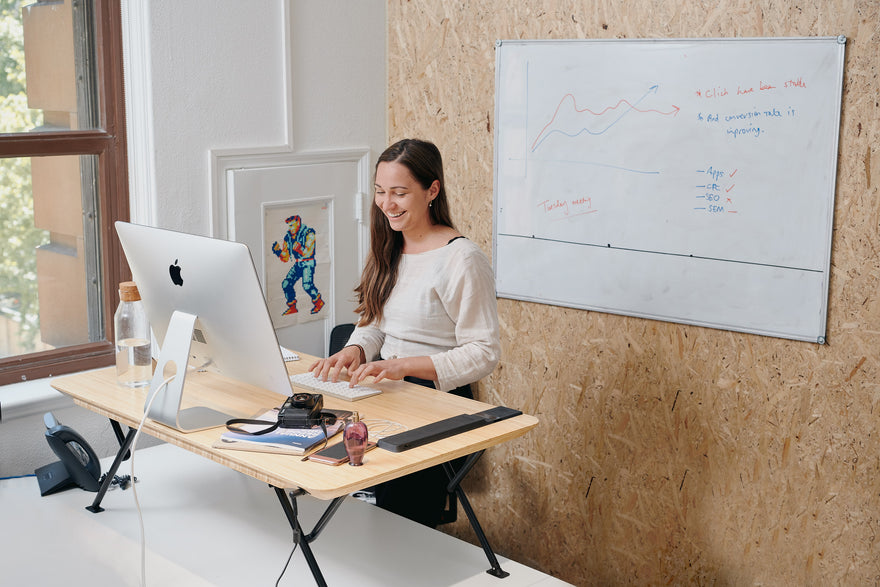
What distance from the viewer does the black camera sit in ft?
6.31

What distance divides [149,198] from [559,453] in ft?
5.36

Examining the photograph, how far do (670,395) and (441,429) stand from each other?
1.21 m

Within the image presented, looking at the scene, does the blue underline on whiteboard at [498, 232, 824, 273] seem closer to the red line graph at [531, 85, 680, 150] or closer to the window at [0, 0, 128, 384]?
the red line graph at [531, 85, 680, 150]

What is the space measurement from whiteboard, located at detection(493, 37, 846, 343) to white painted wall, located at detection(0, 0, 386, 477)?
63 cm

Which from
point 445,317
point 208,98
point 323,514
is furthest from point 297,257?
point 323,514

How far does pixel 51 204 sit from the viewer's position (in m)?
2.76

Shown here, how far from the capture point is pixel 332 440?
190 cm

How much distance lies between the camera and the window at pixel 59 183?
2666 millimetres

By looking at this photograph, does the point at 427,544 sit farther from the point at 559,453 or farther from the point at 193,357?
the point at 559,453

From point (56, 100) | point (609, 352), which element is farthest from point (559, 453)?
point (56, 100)

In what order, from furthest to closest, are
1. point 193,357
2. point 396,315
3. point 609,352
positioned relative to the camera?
point 609,352 → point 396,315 → point 193,357

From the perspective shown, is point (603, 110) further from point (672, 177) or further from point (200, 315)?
point (200, 315)

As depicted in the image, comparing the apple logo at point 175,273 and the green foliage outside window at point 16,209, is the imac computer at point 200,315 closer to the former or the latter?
the apple logo at point 175,273

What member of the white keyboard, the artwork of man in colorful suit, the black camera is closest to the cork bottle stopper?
the white keyboard
